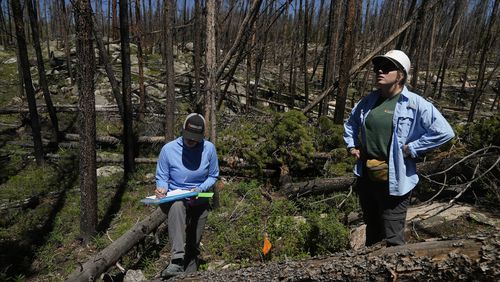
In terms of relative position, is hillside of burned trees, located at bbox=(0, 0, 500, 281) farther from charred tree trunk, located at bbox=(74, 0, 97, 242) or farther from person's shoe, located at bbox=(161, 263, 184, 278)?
person's shoe, located at bbox=(161, 263, 184, 278)

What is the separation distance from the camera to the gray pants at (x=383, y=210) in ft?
9.27

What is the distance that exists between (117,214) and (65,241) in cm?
115

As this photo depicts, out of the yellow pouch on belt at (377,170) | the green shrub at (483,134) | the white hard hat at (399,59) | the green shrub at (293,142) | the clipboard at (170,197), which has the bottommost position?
the green shrub at (293,142)

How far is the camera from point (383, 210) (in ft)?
9.54

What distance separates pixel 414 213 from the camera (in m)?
5.04

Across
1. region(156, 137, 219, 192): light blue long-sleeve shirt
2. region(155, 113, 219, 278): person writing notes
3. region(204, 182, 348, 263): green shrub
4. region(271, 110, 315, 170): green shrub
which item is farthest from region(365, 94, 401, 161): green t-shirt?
region(271, 110, 315, 170): green shrub

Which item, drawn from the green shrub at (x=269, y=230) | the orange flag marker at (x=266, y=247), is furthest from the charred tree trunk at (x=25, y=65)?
the orange flag marker at (x=266, y=247)

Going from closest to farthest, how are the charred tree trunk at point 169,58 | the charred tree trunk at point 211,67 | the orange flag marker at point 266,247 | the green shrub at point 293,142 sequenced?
1. the orange flag marker at point 266,247
2. the charred tree trunk at point 211,67
3. the green shrub at point 293,142
4. the charred tree trunk at point 169,58

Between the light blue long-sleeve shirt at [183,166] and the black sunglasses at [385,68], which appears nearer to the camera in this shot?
the black sunglasses at [385,68]

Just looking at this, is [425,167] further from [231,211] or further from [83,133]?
[83,133]

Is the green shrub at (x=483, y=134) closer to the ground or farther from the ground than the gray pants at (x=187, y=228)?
farther from the ground

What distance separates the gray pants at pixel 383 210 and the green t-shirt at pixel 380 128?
26cm

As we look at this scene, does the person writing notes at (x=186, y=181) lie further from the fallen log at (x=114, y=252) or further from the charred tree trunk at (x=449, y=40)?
the charred tree trunk at (x=449, y=40)

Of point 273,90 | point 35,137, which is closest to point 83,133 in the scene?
point 35,137
